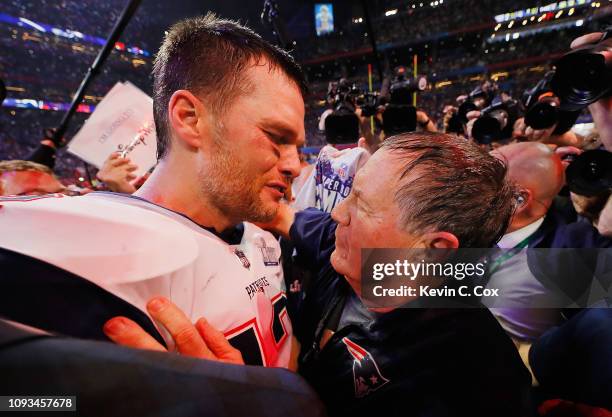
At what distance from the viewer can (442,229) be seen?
3.00 feet

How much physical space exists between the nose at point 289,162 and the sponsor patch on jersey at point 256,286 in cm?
35

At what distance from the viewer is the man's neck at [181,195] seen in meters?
0.93

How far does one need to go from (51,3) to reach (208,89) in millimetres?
15258

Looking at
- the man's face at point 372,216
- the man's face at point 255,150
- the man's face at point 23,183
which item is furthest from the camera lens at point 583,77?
the man's face at point 23,183

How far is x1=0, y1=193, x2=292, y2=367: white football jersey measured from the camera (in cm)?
55

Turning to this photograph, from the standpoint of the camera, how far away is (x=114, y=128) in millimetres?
2062

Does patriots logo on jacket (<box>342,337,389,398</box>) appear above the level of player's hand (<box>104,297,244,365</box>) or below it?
below

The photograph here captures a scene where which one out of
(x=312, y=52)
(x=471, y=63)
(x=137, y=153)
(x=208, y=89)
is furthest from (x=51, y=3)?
(x=471, y=63)

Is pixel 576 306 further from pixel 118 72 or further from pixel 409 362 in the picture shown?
pixel 118 72

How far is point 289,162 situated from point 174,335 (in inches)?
25.4

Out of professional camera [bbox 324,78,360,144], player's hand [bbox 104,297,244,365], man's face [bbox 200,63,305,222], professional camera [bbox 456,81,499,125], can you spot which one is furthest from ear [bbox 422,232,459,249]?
professional camera [bbox 456,81,499,125]

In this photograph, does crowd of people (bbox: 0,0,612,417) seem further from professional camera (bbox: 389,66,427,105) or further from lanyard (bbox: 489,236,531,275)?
professional camera (bbox: 389,66,427,105)

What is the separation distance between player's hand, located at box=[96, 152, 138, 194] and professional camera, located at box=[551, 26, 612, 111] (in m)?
2.35

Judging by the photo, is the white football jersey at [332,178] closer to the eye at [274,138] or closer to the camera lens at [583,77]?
the eye at [274,138]
